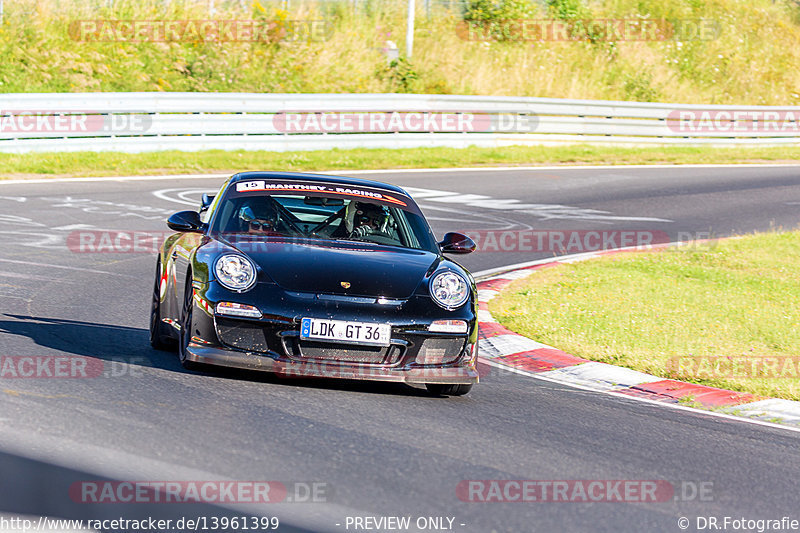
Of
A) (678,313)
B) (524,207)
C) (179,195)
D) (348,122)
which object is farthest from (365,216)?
(348,122)

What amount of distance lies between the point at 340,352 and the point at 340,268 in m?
0.61

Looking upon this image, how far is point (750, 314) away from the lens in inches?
404

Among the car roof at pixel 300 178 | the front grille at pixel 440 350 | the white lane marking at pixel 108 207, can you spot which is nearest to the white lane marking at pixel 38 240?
the white lane marking at pixel 108 207

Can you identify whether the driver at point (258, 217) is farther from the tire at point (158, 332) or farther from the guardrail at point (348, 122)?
the guardrail at point (348, 122)

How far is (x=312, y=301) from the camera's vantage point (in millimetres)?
6324

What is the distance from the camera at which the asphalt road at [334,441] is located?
4.54 meters

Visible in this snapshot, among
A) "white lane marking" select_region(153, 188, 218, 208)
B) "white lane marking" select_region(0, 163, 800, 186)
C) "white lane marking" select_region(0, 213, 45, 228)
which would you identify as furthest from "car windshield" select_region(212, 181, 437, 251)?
"white lane marking" select_region(0, 163, 800, 186)

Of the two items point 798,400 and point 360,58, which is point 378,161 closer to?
point 360,58

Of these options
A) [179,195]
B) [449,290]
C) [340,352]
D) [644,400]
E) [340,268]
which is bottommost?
[179,195]

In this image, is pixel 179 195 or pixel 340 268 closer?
pixel 340 268

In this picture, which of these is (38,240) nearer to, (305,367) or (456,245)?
(456,245)

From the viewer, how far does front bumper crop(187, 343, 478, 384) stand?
6.23 m

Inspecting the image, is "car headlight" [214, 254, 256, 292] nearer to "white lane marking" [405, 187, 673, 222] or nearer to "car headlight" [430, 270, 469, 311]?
"car headlight" [430, 270, 469, 311]

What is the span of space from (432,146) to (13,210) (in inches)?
470
